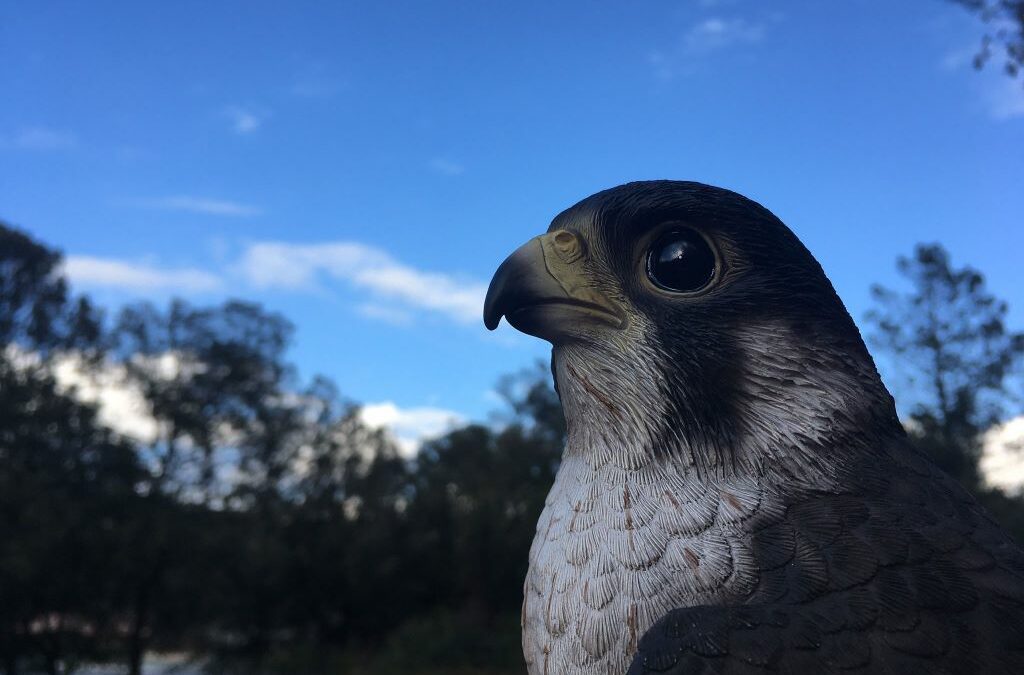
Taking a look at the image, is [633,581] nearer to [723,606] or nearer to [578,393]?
[723,606]

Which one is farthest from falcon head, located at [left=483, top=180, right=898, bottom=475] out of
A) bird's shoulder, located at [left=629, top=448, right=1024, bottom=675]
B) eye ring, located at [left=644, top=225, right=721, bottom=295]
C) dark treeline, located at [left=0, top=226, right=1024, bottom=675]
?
dark treeline, located at [left=0, top=226, right=1024, bottom=675]


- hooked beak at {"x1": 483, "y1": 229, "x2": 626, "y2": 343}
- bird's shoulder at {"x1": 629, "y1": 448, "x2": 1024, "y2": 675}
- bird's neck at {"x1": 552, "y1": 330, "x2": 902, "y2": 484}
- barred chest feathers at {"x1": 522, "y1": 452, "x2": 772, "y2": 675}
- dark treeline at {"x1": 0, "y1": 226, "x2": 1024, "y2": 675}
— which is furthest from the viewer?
dark treeline at {"x1": 0, "y1": 226, "x2": 1024, "y2": 675}

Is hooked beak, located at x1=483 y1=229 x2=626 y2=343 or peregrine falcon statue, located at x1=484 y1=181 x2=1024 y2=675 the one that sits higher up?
hooked beak, located at x1=483 y1=229 x2=626 y2=343

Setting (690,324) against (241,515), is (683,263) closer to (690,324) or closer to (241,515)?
(690,324)

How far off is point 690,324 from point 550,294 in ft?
1.28

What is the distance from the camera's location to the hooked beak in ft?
6.83

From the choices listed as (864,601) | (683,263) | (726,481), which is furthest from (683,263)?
(864,601)

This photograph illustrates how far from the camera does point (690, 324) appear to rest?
6.35 ft

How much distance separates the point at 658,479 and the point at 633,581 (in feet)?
0.89

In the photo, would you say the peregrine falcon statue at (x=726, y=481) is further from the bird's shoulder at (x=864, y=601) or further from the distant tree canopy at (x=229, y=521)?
the distant tree canopy at (x=229, y=521)

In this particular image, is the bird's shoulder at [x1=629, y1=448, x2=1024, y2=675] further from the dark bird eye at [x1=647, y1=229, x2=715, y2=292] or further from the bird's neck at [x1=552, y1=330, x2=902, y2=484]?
the dark bird eye at [x1=647, y1=229, x2=715, y2=292]

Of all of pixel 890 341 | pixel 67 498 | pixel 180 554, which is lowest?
pixel 180 554

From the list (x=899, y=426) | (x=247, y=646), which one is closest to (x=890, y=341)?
(x=247, y=646)

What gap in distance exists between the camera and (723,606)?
1.60m
